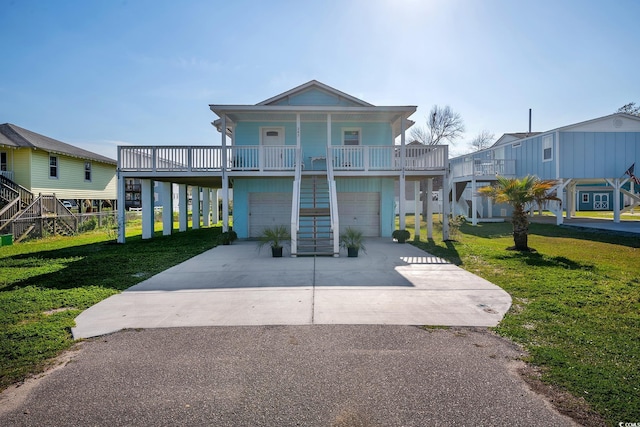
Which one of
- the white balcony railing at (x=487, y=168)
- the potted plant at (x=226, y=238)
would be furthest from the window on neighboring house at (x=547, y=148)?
the potted plant at (x=226, y=238)

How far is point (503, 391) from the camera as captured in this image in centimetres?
293

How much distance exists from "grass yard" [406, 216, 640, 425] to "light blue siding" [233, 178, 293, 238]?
702 cm

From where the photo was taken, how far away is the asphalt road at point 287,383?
2602 millimetres

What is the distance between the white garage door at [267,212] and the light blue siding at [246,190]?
26cm

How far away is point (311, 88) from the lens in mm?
15219

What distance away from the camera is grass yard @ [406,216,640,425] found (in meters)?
2.98

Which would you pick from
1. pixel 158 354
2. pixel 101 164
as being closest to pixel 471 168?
pixel 158 354

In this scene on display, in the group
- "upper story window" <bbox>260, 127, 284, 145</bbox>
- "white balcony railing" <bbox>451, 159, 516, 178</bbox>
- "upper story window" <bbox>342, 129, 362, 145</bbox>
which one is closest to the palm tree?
"upper story window" <bbox>342, 129, 362, 145</bbox>

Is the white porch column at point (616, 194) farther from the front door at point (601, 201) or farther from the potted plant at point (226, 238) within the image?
the front door at point (601, 201)

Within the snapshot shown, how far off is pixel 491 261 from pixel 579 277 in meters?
2.24

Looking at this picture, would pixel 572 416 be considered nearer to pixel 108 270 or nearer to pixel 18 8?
pixel 108 270

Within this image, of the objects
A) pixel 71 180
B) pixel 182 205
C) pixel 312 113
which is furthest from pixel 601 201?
pixel 71 180

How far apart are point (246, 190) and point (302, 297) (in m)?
9.84

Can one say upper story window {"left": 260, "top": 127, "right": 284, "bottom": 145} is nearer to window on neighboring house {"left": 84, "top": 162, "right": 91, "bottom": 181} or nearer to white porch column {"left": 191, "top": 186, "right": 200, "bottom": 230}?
white porch column {"left": 191, "top": 186, "right": 200, "bottom": 230}
